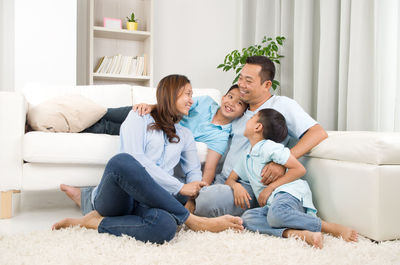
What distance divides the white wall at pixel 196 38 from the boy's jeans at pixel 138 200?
3.19 m

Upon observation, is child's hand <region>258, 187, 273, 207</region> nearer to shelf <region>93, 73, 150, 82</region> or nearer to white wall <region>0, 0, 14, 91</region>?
shelf <region>93, 73, 150, 82</region>

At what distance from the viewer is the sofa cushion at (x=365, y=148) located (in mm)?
1420

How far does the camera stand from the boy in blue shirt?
1.44 meters

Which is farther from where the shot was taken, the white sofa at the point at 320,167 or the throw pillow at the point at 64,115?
the throw pillow at the point at 64,115

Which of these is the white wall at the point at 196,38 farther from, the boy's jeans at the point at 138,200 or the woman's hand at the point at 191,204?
the boy's jeans at the point at 138,200

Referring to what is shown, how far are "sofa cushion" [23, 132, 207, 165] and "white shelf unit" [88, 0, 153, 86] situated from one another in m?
2.12

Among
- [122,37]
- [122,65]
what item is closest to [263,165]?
[122,65]

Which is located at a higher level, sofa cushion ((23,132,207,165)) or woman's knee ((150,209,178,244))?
sofa cushion ((23,132,207,165))

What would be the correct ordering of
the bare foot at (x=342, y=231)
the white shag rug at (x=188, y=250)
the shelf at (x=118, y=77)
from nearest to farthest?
the white shag rug at (x=188, y=250)
the bare foot at (x=342, y=231)
the shelf at (x=118, y=77)

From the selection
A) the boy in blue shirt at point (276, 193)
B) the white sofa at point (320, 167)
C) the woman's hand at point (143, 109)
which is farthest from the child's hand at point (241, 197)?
the woman's hand at point (143, 109)

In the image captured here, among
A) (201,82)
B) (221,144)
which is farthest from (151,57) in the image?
(221,144)

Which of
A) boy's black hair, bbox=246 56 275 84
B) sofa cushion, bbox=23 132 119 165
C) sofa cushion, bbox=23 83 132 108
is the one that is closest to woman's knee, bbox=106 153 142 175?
sofa cushion, bbox=23 132 119 165

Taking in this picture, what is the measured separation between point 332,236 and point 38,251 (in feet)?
3.56

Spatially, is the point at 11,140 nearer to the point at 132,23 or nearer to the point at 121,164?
the point at 121,164
